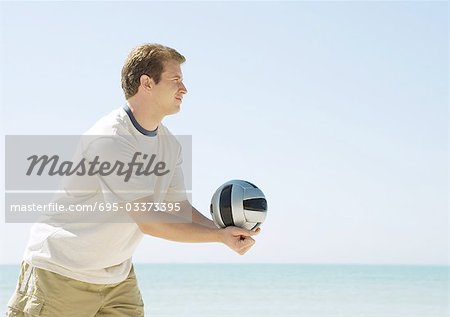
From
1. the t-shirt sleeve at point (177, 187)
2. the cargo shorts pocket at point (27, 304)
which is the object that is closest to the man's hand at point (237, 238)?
the t-shirt sleeve at point (177, 187)

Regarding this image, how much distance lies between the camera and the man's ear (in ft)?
13.9

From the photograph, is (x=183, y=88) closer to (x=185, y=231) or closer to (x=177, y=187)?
(x=177, y=187)

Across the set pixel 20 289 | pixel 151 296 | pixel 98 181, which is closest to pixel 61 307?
pixel 20 289

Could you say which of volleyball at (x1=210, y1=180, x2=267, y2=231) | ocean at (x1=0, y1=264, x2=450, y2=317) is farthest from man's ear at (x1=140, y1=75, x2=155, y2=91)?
ocean at (x1=0, y1=264, x2=450, y2=317)

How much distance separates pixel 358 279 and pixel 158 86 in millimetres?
24910

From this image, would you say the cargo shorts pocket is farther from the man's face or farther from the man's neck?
the man's face

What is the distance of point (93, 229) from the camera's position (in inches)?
159

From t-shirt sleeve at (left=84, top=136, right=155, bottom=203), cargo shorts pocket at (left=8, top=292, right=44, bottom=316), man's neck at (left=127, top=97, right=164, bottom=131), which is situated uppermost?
man's neck at (left=127, top=97, right=164, bottom=131)

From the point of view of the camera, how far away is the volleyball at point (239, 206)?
411cm

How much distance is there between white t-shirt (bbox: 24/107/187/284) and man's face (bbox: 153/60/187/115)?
0.18 m

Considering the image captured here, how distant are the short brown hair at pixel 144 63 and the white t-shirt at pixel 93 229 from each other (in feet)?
0.63

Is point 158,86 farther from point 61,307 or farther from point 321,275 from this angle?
point 321,275

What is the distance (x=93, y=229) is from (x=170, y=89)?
2.61 feet

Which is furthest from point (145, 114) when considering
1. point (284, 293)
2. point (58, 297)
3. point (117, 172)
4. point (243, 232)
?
point (284, 293)
